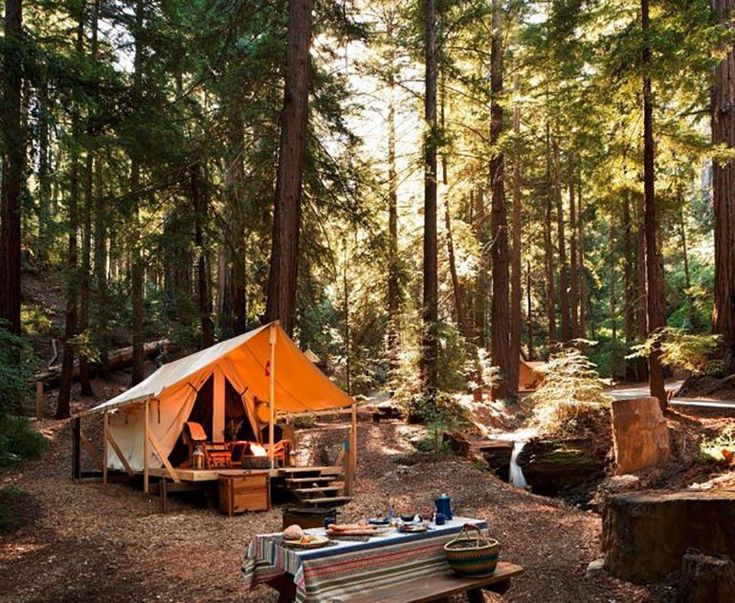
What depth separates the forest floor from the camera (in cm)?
503

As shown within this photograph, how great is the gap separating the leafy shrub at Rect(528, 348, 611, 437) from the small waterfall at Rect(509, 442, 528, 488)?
1.89ft

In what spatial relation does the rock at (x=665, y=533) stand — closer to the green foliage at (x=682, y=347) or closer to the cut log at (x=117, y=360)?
the green foliage at (x=682, y=347)

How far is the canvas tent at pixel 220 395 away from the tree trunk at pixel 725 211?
6474 mm

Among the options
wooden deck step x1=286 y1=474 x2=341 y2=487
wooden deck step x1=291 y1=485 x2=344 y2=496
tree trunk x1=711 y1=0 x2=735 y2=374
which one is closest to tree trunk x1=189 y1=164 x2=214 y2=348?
wooden deck step x1=286 y1=474 x2=341 y2=487

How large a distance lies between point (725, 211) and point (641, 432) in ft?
15.3

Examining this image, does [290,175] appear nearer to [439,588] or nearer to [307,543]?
[307,543]

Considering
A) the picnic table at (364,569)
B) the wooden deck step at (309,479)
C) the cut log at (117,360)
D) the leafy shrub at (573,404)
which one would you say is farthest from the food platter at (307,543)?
the cut log at (117,360)

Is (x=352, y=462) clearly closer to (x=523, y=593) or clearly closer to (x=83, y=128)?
(x=523, y=593)

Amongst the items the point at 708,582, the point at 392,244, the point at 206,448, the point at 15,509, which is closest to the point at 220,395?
the point at 206,448

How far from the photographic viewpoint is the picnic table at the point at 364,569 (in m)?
3.64

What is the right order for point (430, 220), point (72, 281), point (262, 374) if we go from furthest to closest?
1. point (430, 220)
2. point (72, 281)
3. point (262, 374)

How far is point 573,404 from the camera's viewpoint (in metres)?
10.6

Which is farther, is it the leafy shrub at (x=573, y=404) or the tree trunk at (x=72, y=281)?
the tree trunk at (x=72, y=281)

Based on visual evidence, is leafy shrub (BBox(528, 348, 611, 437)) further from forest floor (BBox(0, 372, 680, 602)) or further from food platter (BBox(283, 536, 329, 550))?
food platter (BBox(283, 536, 329, 550))
